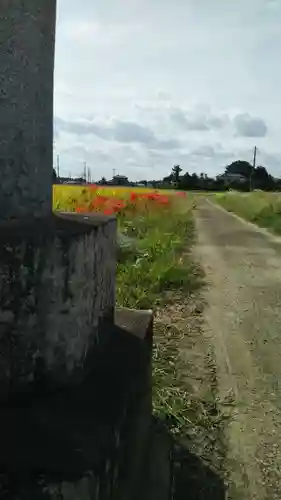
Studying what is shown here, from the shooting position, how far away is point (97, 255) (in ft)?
5.45

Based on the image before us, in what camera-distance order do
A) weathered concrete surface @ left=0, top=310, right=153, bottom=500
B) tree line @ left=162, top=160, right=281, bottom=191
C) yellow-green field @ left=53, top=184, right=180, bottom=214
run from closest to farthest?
weathered concrete surface @ left=0, top=310, right=153, bottom=500
yellow-green field @ left=53, top=184, right=180, bottom=214
tree line @ left=162, top=160, right=281, bottom=191

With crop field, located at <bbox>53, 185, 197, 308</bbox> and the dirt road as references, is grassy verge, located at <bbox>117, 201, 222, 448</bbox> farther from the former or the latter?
the dirt road

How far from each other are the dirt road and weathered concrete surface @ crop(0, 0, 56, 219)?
1.79m

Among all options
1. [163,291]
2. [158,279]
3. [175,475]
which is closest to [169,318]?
[163,291]

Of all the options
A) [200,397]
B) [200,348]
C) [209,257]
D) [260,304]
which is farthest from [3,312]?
[209,257]

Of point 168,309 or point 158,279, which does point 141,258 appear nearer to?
point 158,279

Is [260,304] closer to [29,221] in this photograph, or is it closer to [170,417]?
[170,417]

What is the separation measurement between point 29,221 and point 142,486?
3.97 ft

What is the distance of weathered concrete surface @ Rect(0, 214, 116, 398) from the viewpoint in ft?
4.40

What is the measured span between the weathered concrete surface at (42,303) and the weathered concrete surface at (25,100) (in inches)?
3.7

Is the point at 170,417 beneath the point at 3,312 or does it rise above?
beneath

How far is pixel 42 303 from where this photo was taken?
137 cm

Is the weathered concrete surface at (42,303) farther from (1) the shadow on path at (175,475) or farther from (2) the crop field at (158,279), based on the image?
(2) the crop field at (158,279)

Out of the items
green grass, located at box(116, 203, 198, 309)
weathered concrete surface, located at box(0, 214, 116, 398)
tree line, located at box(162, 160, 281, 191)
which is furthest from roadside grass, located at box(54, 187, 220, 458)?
tree line, located at box(162, 160, 281, 191)
